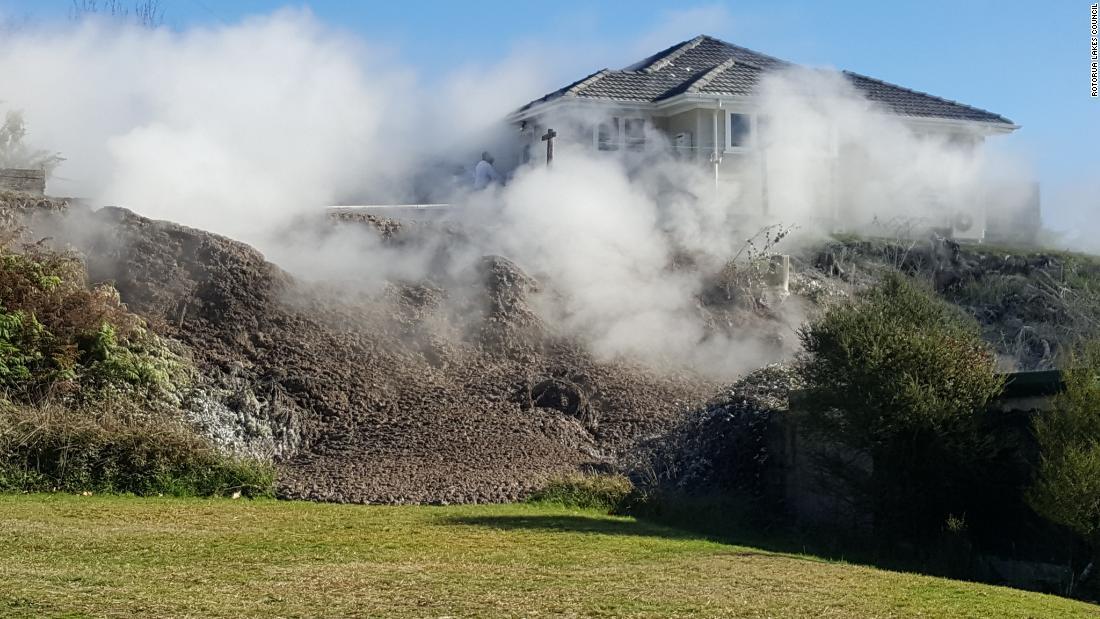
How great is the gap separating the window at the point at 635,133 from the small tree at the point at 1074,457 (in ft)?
66.2

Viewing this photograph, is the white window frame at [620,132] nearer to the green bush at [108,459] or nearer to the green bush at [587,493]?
the green bush at [587,493]

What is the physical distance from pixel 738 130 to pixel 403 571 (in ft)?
81.0

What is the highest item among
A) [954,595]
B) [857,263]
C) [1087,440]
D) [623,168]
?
[623,168]

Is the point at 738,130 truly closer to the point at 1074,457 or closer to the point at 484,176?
the point at 484,176

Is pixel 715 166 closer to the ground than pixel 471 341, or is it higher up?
higher up

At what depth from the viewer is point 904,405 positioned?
14.7 m

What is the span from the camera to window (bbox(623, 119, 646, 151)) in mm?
33266

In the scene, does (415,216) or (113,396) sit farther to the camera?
(415,216)

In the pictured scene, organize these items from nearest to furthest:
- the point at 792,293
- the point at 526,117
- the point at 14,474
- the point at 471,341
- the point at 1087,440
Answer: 1. the point at 1087,440
2. the point at 14,474
3. the point at 471,341
4. the point at 792,293
5. the point at 526,117

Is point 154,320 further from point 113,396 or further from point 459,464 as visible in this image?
point 459,464

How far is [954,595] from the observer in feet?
36.1

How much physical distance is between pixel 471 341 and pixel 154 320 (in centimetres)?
465

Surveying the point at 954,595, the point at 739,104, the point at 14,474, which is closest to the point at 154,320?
the point at 14,474

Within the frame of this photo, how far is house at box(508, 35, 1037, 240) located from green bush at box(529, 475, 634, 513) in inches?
660
